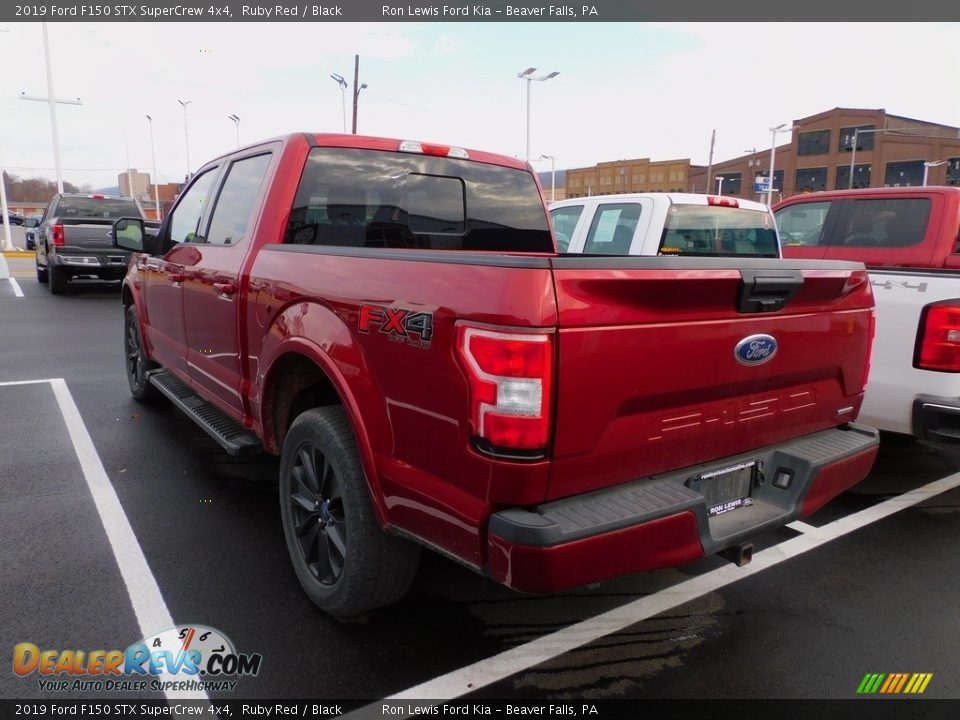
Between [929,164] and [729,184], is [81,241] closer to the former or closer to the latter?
[929,164]

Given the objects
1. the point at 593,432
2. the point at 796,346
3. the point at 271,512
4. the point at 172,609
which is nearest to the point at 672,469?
the point at 593,432

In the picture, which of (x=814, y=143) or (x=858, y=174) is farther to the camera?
(x=814, y=143)

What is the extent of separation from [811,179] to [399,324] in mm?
75305

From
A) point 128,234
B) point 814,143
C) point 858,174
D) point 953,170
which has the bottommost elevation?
point 128,234

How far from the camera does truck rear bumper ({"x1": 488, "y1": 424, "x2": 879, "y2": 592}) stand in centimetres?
197

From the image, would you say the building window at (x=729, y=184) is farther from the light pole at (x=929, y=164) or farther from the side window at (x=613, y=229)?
the side window at (x=613, y=229)

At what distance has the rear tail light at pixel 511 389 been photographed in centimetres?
193

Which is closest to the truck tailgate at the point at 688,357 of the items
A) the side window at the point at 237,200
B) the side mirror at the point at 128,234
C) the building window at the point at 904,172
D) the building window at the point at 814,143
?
the side window at the point at 237,200

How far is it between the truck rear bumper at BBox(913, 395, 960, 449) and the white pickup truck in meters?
2.72

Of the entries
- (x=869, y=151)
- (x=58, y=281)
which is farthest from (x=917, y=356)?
(x=869, y=151)

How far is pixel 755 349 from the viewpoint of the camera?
2.45 metres

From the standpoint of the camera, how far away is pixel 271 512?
397 cm

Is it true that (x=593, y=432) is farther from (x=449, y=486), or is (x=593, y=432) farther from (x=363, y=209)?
(x=363, y=209)

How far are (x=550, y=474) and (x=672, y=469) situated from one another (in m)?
0.59
